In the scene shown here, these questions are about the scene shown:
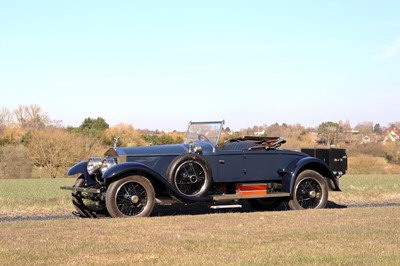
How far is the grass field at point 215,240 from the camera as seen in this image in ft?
22.3

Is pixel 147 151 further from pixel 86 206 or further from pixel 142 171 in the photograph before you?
pixel 86 206

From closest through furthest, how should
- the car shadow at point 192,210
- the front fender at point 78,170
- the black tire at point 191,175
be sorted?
1. the black tire at point 191,175
2. the front fender at point 78,170
3. the car shadow at point 192,210

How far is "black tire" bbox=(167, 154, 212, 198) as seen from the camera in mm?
11992

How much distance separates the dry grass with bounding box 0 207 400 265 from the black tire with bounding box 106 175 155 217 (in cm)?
87

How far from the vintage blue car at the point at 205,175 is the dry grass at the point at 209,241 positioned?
1028 millimetres

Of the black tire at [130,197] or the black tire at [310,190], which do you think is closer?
Answer: the black tire at [130,197]

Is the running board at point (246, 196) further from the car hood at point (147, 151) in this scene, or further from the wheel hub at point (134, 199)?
the wheel hub at point (134, 199)

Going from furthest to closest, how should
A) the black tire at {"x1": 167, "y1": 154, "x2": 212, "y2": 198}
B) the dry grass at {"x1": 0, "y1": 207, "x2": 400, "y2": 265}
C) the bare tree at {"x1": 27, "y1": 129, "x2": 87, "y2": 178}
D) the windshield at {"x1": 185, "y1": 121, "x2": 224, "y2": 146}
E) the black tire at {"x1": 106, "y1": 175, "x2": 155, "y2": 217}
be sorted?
the bare tree at {"x1": 27, "y1": 129, "x2": 87, "y2": 178}, the windshield at {"x1": 185, "y1": 121, "x2": 224, "y2": 146}, the black tire at {"x1": 167, "y1": 154, "x2": 212, "y2": 198}, the black tire at {"x1": 106, "y1": 175, "x2": 155, "y2": 217}, the dry grass at {"x1": 0, "y1": 207, "x2": 400, "y2": 265}

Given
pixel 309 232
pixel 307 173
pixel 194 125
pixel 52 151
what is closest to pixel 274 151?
pixel 307 173

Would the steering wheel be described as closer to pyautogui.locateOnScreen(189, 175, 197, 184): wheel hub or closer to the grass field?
pyautogui.locateOnScreen(189, 175, 197, 184): wheel hub

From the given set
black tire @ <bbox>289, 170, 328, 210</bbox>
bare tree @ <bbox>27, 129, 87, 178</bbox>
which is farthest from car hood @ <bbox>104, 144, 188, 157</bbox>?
bare tree @ <bbox>27, 129, 87, 178</bbox>

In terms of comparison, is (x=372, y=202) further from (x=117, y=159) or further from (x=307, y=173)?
(x=117, y=159)

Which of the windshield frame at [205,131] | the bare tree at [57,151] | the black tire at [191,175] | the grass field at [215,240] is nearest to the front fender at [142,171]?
the black tire at [191,175]

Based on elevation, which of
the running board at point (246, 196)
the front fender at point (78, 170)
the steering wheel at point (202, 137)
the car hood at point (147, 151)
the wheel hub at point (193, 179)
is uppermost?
the steering wheel at point (202, 137)
